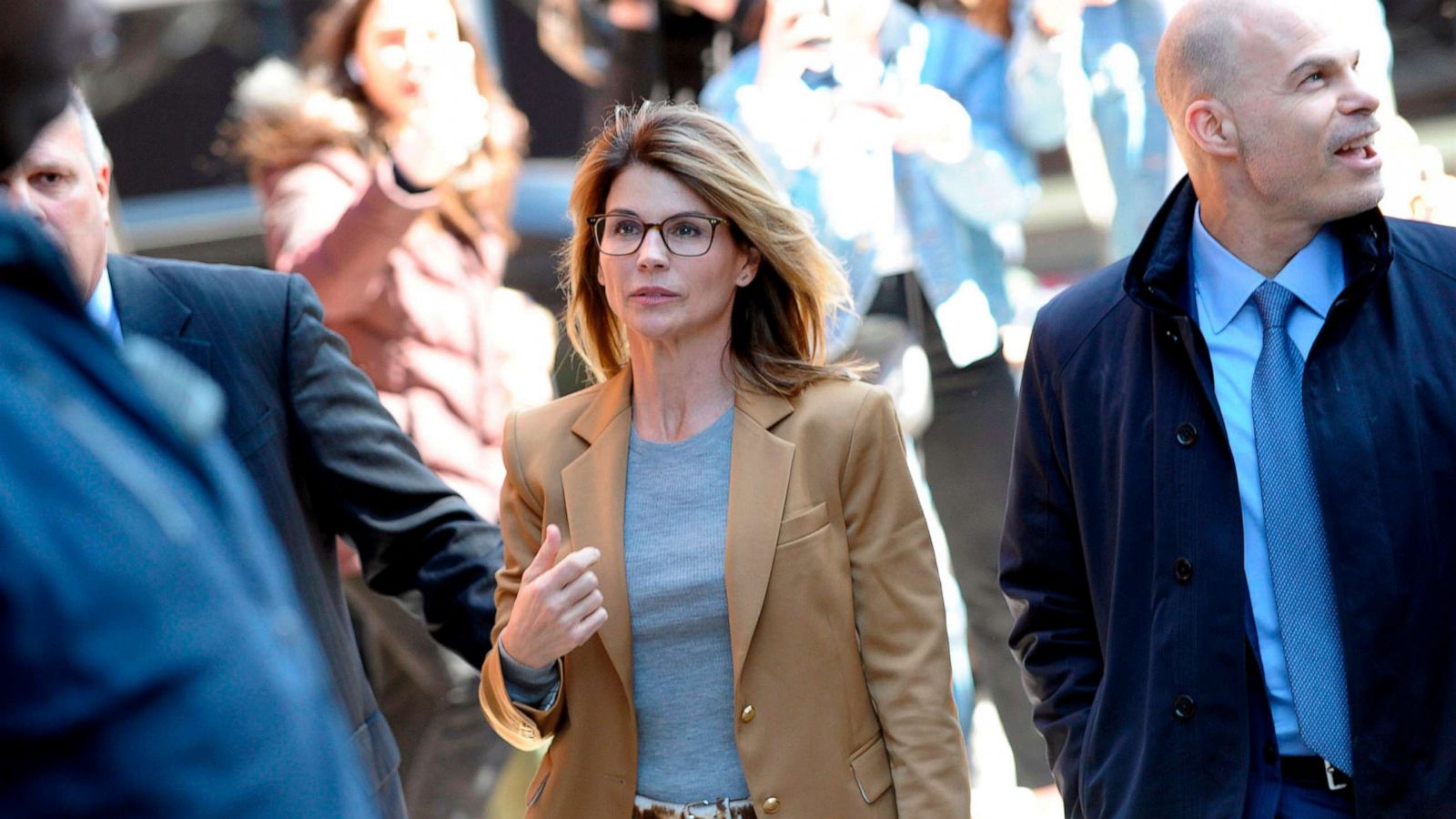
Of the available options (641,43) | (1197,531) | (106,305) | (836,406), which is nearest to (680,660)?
(836,406)

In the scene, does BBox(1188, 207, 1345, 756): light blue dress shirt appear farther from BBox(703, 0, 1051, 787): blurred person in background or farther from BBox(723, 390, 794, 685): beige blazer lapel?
BBox(703, 0, 1051, 787): blurred person in background

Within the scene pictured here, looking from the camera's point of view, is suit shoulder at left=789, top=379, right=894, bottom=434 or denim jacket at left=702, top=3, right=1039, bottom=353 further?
denim jacket at left=702, top=3, right=1039, bottom=353

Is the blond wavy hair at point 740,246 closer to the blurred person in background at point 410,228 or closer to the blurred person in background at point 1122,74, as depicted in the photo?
the blurred person in background at point 410,228

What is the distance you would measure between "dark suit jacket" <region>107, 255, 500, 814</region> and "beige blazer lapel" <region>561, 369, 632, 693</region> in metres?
0.19

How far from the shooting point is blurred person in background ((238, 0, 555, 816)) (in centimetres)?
436

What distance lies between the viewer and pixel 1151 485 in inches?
96.0

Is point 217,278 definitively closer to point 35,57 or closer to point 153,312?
point 153,312

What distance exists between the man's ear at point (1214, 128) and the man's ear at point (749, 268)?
0.76 m

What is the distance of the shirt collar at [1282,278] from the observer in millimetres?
2400

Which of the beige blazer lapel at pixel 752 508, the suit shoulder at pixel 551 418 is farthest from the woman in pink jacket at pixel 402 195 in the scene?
the beige blazer lapel at pixel 752 508

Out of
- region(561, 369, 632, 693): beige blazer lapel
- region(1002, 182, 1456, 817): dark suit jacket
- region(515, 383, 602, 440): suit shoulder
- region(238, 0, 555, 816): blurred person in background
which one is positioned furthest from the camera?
region(238, 0, 555, 816): blurred person in background

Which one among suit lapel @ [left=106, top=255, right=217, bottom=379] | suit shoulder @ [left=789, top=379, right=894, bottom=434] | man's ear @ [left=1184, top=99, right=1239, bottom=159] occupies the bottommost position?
suit shoulder @ [left=789, top=379, right=894, bottom=434]

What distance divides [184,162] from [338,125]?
49 cm

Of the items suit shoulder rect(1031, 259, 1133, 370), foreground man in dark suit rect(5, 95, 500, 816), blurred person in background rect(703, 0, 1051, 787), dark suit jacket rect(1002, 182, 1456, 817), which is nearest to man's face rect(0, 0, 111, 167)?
foreground man in dark suit rect(5, 95, 500, 816)
